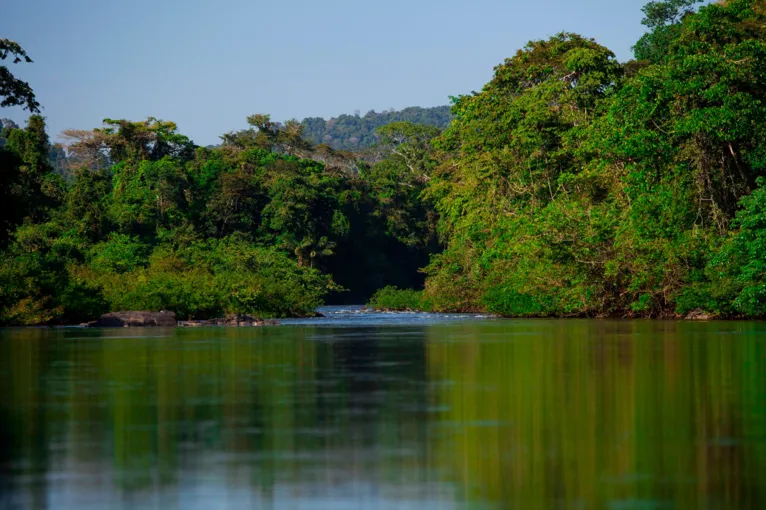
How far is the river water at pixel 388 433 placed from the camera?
474 cm

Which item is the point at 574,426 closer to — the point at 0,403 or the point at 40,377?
the point at 0,403

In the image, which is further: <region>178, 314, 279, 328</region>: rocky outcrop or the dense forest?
<region>178, 314, 279, 328</region>: rocky outcrop

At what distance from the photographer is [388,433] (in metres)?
6.59

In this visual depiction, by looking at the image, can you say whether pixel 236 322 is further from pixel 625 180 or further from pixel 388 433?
pixel 388 433

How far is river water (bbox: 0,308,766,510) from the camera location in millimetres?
4742

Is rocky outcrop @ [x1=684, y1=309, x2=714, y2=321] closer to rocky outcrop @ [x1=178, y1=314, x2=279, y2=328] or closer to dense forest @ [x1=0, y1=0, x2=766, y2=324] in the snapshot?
dense forest @ [x1=0, y1=0, x2=766, y2=324]

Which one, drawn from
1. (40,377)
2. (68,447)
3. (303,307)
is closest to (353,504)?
(68,447)

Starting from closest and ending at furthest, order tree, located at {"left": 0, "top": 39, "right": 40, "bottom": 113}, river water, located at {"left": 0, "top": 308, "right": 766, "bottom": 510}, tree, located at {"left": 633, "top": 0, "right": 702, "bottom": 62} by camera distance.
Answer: river water, located at {"left": 0, "top": 308, "right": 766, "bottom": 510}, tree, located at {"left": 0, "top": 39, "right": 40, "bottom": 113}, tree, located at {"left": 633, "top": 0, "right": 702, "bottom": 62}

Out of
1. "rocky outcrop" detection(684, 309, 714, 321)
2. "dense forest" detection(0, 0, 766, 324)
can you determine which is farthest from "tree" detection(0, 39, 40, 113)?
"rocky outcrop" detection(684, 309, 714, 321)

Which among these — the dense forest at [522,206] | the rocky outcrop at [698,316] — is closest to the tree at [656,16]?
the dense forest at [522,206]

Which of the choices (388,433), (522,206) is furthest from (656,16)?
(388,433)

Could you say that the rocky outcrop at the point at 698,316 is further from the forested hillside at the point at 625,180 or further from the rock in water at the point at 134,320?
the rock in water at the point at 134,320

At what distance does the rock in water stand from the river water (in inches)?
608

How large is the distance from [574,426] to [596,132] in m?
24.9
